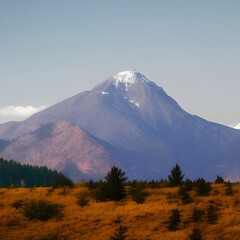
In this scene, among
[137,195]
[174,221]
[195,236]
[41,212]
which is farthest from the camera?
[137,195]

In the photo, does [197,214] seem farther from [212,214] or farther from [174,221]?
[174,221]

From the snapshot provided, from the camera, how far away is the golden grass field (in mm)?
20469

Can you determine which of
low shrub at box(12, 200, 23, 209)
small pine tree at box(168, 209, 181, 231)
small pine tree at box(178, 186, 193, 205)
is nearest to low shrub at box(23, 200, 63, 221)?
low shrub at box(12, 200, 23, 209)

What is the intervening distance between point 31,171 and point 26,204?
11716 centimetres

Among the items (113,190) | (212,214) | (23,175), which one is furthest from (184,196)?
(23,175)

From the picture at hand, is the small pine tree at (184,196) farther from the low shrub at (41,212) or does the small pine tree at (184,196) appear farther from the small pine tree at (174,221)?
the low shrub at (41,212)

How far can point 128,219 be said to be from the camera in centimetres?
2303

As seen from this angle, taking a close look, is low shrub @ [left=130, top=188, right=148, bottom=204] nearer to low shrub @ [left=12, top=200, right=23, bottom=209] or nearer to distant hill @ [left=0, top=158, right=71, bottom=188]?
low shrub @ [left=12, top=200, right=23, bottom=209]

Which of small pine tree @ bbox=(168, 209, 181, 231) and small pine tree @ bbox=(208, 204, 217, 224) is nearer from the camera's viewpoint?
small pine tree @ bbox=(168, 209, 181, 231)

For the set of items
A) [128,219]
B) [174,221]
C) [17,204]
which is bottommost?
[174,221]

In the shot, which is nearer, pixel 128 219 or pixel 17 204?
pixel 128 219

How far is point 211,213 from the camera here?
2284 centimetres

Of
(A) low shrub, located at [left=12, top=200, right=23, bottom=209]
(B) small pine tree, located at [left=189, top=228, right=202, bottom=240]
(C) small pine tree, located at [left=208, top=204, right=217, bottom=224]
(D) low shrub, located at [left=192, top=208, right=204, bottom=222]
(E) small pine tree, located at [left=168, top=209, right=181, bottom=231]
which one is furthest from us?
(A) low shrub, located at [left=12, top=200, right=23, bottom=209]

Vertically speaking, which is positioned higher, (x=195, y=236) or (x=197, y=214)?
(x=197, y=214)
